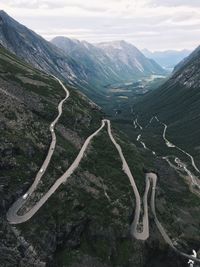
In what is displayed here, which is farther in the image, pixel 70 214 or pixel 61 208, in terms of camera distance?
pixel 70 214

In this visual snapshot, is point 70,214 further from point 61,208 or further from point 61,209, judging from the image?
point 61,208

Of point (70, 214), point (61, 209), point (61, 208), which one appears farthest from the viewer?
point (70, 214)

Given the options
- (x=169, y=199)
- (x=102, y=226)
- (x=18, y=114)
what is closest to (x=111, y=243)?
(x=102, y=226)

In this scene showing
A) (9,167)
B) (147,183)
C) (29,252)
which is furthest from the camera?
(147,183)

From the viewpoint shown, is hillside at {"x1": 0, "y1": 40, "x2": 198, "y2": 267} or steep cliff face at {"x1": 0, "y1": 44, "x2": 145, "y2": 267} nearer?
steep cliff face at {"x1": 0, "y1": 44, "x2": 145, "y2": 267}

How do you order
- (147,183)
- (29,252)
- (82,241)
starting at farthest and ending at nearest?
(147,183) → (82,241) → (29,252)

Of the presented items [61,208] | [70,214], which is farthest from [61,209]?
[70,214]

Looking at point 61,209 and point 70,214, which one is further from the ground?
point 61,209

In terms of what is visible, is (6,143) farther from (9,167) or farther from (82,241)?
(82,241)

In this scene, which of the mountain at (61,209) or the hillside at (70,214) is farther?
the hillside at (70,214)

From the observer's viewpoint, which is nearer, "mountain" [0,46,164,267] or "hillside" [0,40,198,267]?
"mountain" [0,46,164,267]

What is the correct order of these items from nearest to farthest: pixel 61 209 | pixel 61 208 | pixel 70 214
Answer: pixel 61 209
pixel 61 208
pixel 70 214
